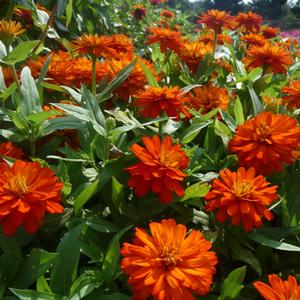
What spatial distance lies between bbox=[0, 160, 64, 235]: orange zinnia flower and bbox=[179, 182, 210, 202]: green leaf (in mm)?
244

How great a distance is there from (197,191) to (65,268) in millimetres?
275

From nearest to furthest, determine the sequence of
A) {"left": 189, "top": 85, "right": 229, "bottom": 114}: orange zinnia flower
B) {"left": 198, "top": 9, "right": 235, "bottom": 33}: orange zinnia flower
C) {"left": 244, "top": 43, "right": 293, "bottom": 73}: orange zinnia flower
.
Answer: {"left": 189, "top": 85, "right": 229, "bottom": 114}: orange zinnia flower → {"left": 244, "top": 43, "right": 293, "bottom": 73}: orange zinnia flower → {"left": 198, "top": 9, "right": 235, "bottom": 33}: orange zinnia flower

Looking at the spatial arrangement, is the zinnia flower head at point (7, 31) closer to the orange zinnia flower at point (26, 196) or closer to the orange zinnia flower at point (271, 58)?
the orange zinnia flower at point (26, 196)

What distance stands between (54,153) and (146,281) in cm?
44

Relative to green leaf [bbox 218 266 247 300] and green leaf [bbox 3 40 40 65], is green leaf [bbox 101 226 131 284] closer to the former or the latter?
green leaf [bbox 218 266 247 300]

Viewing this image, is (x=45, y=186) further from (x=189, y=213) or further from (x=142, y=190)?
(x=189, y=213)

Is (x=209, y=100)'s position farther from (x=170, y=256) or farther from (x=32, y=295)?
(x=32, y=295)

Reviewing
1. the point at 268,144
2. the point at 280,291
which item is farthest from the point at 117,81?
the point at 280,291

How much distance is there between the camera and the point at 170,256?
64cm

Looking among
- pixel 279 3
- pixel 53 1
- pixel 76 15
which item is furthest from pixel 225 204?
pixel 279 3

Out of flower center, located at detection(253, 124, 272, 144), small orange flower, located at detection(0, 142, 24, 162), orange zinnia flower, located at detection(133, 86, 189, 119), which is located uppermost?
flower center, located at detection(253, 124, 272, 144)

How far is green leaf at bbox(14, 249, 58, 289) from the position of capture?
0.68m

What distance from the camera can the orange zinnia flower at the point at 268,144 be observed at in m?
0.85

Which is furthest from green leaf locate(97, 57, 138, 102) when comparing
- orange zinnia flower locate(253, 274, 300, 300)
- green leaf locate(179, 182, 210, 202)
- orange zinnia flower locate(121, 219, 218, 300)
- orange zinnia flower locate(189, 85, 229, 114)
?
orange zinnia flower locate(253, 274, 300, 300)
